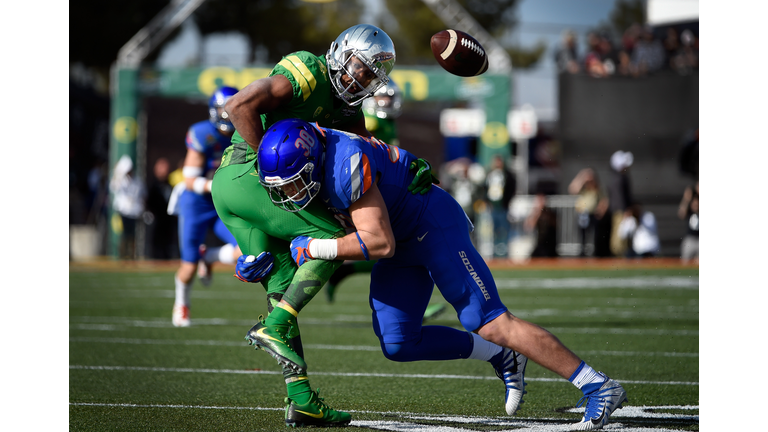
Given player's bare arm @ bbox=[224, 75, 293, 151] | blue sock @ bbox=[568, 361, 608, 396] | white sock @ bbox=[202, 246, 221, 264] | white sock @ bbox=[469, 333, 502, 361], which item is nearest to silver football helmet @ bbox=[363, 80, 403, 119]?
white sock @ bbox=[202, 246, 221, 264]

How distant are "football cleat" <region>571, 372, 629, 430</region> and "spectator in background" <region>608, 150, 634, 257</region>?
10.9m

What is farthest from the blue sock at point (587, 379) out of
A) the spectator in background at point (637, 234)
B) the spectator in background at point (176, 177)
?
the spectator in background at point (637, 234)

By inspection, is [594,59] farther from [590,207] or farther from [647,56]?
[590,207]

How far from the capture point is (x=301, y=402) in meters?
3.61

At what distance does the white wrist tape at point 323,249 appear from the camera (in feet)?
11.4

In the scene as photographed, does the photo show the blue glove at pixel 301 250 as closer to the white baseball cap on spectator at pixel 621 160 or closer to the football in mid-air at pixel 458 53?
the football in mid-air at pixel 458 53

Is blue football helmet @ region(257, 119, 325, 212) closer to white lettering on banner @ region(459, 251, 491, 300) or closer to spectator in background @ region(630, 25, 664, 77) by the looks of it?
white lettering on banner @ region(459, 251, 491, 300)

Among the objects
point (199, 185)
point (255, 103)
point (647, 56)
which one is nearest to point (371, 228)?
point (255, 103)

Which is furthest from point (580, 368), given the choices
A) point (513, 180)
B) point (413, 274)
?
point (513, 180)

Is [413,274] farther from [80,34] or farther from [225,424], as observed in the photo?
[80,34]

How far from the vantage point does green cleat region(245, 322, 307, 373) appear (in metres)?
3.50

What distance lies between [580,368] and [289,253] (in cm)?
144

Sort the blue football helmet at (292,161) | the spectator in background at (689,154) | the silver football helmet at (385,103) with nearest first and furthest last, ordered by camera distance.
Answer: the blue football helmet at (292,161), the silver football helmet at (385,103), the spectator in background at (689,154)

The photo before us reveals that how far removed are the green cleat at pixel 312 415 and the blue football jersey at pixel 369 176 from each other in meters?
0.80
